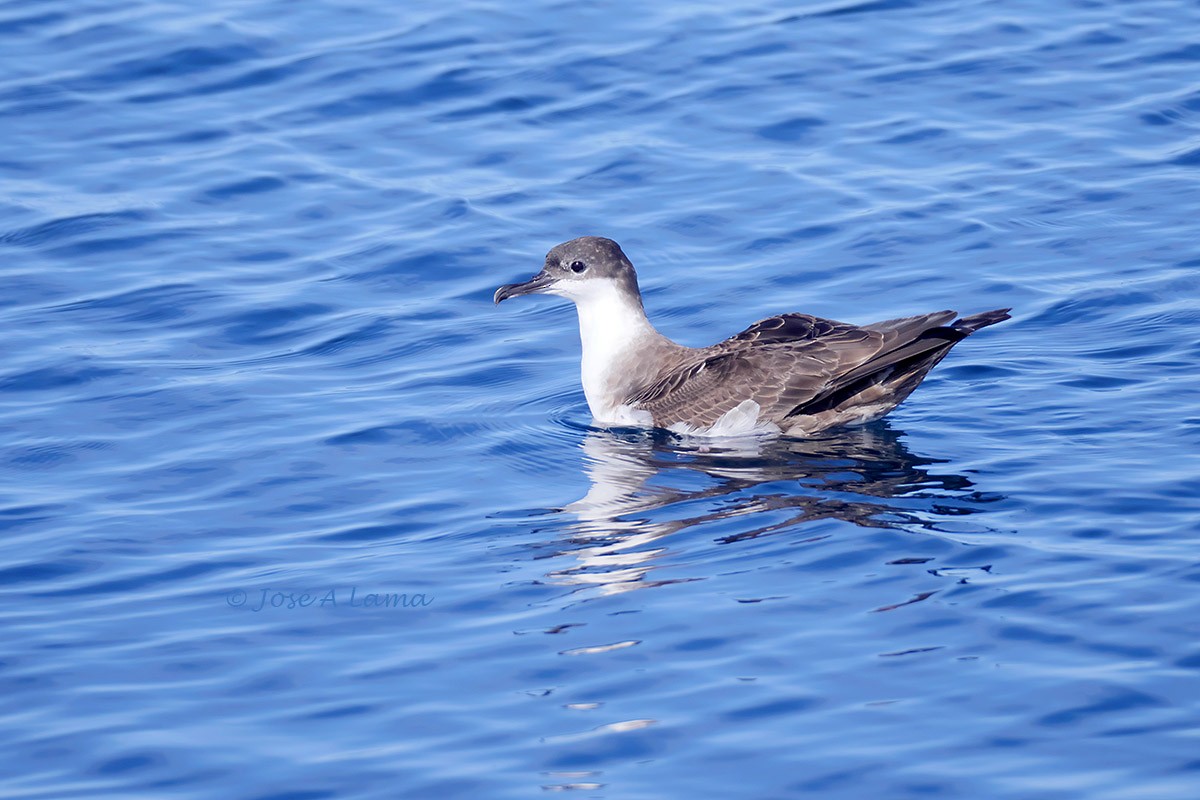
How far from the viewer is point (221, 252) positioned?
1248 centimetres

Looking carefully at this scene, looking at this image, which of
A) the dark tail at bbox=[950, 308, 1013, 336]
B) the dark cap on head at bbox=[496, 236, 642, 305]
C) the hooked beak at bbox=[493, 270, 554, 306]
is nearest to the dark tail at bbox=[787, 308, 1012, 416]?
the dark tail at bbox=[950, 308, 1013, 336]

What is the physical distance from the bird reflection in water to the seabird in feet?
0.50

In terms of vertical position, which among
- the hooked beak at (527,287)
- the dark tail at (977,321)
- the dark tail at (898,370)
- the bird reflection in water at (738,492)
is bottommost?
the bird reflection in water at (738,492)

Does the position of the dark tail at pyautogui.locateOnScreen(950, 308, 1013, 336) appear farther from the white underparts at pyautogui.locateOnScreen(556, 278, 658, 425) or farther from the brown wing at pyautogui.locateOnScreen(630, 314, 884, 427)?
the white underparts at pyautogui.locateOnScreen(556, 278, 658, 425)

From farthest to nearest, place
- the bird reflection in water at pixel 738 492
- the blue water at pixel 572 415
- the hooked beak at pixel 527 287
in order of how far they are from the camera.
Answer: the hooked beak at pixel 527 287 → the bird reflection in water at pixel 738 492 → the blue water at pixel 572 415

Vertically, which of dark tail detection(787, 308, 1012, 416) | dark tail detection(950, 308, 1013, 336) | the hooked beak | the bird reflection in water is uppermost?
the hooked beak

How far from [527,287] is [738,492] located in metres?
2.44

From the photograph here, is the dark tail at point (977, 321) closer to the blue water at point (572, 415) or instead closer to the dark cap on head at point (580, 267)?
the blue water at point (572, 415)

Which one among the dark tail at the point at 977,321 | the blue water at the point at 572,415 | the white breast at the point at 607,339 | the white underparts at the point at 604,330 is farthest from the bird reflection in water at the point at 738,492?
the dark tail at the point at 977,321

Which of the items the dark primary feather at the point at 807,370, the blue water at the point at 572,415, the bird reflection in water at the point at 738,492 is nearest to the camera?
the blue water at the point at 572,415

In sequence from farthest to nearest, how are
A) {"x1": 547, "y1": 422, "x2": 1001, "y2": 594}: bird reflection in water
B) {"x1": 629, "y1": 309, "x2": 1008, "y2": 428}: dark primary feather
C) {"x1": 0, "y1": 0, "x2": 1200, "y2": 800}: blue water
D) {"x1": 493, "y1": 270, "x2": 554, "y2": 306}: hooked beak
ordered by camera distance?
1. {"x1": 493, "y1": 270, "x2": 554, "y2": 306}: hooked beak
2. {"x1": 629, "y1": 309, "x2": 1008, "y2": 428}: dark primary feather
3. {"x1": 547, "y1": 422, "x2": 1001, "y2": 594}: bird reflection in water
4. {"x1": 0, "y1": 0, "x2": 1200, "y2": 800}: blue water

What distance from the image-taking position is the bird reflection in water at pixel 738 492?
26.1 feet

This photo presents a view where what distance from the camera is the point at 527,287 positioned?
34.1 feet

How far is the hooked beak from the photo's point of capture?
10.3 meters
